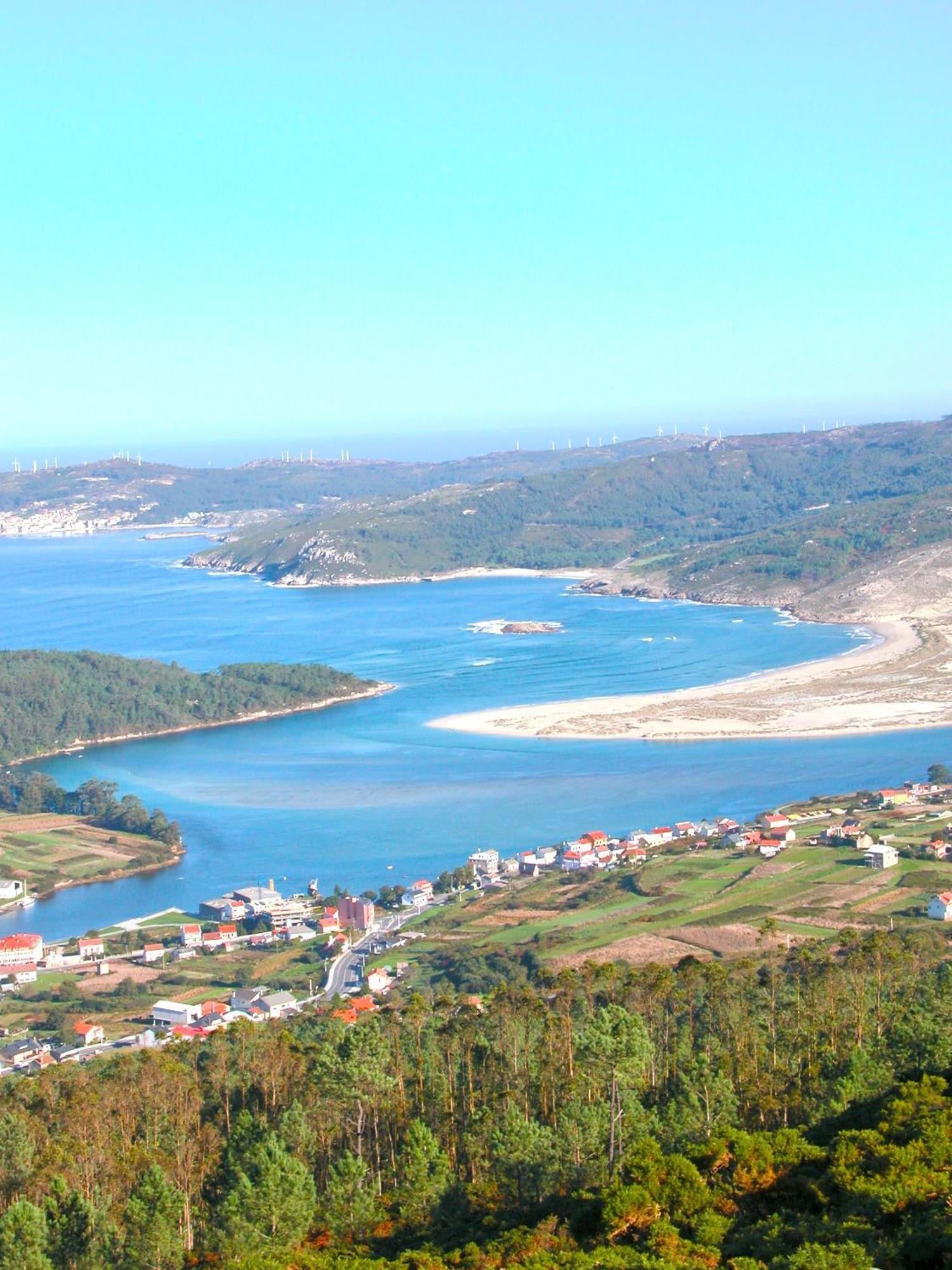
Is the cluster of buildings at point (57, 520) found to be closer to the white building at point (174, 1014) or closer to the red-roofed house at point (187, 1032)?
the white building at point (174, 1014)

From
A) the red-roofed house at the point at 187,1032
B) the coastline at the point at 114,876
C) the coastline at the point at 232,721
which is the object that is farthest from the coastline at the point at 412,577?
the red-roofed house at the point at 187,1032

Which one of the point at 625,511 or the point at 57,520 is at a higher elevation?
the point at 57,520

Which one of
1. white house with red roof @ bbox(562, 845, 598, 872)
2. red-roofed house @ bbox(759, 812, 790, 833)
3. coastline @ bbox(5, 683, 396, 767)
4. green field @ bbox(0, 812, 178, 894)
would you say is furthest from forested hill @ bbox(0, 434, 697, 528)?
white house with red roof @ bbox(562, 845, 598, 872)

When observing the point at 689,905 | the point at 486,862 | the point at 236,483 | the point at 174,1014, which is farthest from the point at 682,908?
the point at 236,483

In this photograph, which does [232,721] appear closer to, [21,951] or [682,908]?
[21,951]

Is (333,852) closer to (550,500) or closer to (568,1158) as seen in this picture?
(568,1158)
